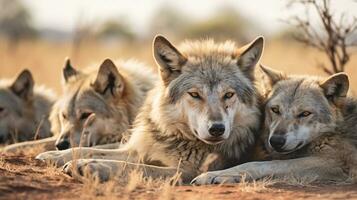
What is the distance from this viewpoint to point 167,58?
635 centimetres

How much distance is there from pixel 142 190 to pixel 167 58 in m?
1.56

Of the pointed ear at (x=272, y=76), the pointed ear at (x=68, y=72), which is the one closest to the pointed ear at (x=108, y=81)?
the pointed ear at (x=68, y=72)

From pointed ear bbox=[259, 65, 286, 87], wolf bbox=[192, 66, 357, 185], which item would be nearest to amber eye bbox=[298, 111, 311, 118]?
wolf bbox=[192, 66, 357, 185]

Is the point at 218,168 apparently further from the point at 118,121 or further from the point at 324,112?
the point at 118,121

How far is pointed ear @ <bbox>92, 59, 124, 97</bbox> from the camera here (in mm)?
7716

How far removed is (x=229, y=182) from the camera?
5.66 metres

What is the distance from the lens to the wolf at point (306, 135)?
19.3ft

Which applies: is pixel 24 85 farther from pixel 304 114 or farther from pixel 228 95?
pixel 304 114

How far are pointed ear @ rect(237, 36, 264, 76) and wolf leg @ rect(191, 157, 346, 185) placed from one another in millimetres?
983

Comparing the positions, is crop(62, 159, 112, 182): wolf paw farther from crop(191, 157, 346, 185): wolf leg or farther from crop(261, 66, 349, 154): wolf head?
crop(261, 66, 349, 154): wolf head

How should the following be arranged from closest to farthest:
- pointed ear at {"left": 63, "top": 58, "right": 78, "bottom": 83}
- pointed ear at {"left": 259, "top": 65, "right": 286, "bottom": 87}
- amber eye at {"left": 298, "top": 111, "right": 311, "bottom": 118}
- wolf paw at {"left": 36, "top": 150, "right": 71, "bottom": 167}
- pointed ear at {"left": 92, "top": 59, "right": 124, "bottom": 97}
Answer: amber eye at {"left": 298, "top": 111, "right": 311, "bottom": 118}, wolf paw at {"left": 36, "top": 150, "right": 71, "bottom": 167}, pointed ear at {"left": 259, "top": 65, "right": 286, "bottom": 87}, pointed ear at {"left": 92, "top": 59, "right": 124, "bottom": 97}, pointed ear at {"left": 63, "top": 58, "right": 78, "bottom": 83}

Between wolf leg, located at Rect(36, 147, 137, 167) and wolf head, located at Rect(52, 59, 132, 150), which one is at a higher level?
wolf head, located at Rect(52, 59, 132, 150)

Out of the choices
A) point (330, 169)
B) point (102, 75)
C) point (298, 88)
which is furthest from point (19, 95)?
point (330, 169)

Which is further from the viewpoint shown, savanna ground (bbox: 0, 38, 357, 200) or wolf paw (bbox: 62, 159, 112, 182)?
wolf paw (bbox: 62, 159, 112, 182)
